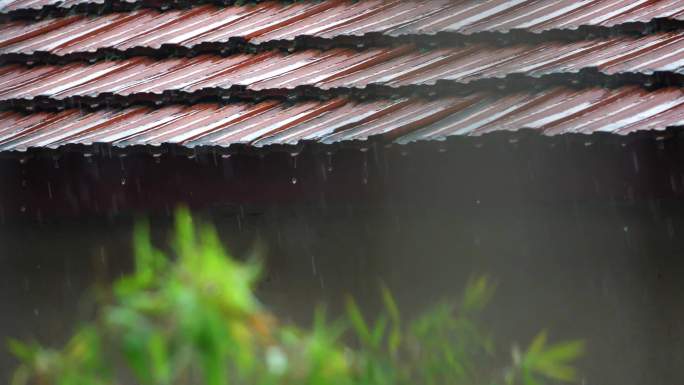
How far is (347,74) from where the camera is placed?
327 cm

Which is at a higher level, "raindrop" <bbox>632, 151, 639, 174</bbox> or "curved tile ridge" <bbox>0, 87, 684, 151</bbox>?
"curved tile ridge" <bbox>0, 87, 684, 151</bbox>

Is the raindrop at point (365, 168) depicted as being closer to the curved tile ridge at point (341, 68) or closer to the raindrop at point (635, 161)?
the curved tile ridge at point (341, 68)

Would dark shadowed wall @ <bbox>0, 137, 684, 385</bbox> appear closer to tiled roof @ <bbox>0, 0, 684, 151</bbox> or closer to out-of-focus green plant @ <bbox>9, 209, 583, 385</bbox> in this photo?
tiled roof @ <bbox>0, 0, 684, 151</bbox>

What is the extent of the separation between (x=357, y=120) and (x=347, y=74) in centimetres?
37

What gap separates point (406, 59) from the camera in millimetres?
3279

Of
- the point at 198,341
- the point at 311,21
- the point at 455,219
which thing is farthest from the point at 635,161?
the point at 198,341

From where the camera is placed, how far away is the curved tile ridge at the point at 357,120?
2596 millimetres

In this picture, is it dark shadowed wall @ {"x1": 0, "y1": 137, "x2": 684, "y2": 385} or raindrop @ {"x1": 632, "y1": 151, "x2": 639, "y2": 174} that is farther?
dark shadowed wall @ {"x1": 0, "y1": 137, "x2": 684, "y2": 385}

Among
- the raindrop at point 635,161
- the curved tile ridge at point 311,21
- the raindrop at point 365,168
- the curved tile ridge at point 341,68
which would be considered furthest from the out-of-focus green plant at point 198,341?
the curved tile ridge at point 311,21

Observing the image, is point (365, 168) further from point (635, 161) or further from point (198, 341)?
point (198, 341)

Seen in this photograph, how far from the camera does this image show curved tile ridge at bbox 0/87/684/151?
2596mm

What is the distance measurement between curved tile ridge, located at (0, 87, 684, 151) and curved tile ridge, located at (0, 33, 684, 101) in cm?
9

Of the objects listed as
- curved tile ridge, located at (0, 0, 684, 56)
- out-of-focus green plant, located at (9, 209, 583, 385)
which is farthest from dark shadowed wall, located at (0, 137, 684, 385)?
out-of-focus green plant, located at (9, 209, 583, 385)

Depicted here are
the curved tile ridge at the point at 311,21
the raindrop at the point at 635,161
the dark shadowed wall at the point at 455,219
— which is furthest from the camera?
the curved tile ridge at the point at 311,21
